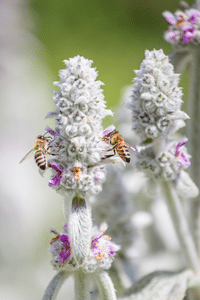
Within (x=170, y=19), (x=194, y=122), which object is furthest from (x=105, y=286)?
(x=170, y=19)

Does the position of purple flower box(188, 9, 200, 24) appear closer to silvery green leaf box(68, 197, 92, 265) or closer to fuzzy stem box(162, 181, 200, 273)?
fuzzy stem box(162, 181, 200, 273)

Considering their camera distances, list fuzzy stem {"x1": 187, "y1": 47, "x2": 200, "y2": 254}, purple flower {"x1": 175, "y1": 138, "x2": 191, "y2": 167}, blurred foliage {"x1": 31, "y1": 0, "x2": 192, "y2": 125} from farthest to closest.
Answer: blurred foliage {"x1": 31, "y1": 0, "x2": 192, "y2": 125}, fuzzy stem {"x1": 187, "y1": 47, "x2": 200, "y2": 254}, purple flower {"x1": 175, "y1": 138, "x2": 191, "y2": 167}

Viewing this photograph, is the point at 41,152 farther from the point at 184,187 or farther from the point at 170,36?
the point at 170,36

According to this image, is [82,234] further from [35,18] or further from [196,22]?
[35,18]

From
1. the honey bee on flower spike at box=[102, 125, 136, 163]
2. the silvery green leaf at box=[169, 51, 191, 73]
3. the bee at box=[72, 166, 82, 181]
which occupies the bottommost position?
the bee at box=[72, 166, 82, 181]

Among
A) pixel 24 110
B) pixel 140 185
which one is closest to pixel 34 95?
pixel 24 110

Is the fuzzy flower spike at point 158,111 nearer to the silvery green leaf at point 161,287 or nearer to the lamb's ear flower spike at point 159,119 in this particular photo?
the lamb's ear flower spike at point 159,119

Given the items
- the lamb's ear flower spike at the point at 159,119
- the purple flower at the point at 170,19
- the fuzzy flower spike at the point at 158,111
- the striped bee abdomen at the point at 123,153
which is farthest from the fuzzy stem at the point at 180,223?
the purple flower at the point at 170,19

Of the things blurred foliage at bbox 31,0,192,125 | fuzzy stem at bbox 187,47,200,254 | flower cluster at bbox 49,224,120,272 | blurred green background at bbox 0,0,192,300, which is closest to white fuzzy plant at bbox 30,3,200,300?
flower cluster at bbox 49,224,120,272
